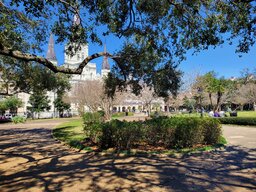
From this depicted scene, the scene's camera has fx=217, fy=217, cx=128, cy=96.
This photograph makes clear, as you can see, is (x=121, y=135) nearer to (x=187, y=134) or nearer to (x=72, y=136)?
(x=187, y=134)

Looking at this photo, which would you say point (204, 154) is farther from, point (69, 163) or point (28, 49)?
point (28, 49)

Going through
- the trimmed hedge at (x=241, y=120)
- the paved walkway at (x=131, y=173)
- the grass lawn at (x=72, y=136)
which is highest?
the trimmed hedge at (x=241, y=120)

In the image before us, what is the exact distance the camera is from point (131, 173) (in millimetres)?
5887

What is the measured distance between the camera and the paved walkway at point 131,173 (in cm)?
496

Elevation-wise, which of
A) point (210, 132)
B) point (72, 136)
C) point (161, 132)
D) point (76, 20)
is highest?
point (76, 20)

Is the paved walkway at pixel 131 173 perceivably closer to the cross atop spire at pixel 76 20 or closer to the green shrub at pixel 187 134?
the green shrub at pixel 187 134

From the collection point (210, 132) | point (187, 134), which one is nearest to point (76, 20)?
point (187, 134)

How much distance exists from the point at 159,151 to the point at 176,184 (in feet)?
11.1

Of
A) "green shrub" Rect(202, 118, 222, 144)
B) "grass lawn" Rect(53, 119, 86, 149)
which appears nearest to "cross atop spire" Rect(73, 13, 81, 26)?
"grass lawn" Rect(53, 119, 86, 149)

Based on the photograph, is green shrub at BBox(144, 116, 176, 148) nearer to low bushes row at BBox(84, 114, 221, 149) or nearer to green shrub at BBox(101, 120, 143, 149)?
low bushes row at BBox(84, 114, 221, 149)

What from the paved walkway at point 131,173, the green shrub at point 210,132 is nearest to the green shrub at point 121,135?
the paved walkway at point 131,173

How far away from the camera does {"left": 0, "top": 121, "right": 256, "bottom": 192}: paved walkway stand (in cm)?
496

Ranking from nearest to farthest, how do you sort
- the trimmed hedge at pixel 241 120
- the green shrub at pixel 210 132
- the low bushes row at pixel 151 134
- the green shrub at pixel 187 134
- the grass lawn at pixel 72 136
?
the low bushes row at pixel 151 134, the green shrub at pixel 187 134, the green shrub at pixel 210 132, the grass lawn at pixel 72 136, the trimmed hedge at pixel 241 120

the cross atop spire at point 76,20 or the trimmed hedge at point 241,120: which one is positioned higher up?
the cross atop spire at point 76,20
